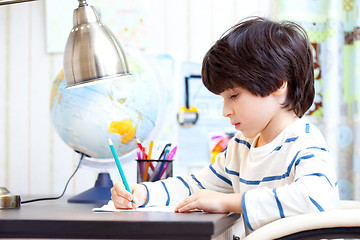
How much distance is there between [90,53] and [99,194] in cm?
36

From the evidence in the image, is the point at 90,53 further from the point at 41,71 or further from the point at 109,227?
the point at 41,71

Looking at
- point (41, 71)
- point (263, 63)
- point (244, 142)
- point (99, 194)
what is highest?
point (41, 71)

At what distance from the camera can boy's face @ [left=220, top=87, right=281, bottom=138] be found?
3.03 feet

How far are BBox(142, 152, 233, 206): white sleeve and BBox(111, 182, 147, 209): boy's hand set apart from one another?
19mm

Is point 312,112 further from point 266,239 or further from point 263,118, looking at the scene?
point 266,239

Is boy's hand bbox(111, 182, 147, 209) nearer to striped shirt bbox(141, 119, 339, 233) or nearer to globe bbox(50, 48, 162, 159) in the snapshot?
striped shirt bbox(141, 119, 339, 233)

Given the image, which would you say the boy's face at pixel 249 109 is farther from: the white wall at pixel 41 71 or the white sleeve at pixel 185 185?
the white wall at pixel 41 71

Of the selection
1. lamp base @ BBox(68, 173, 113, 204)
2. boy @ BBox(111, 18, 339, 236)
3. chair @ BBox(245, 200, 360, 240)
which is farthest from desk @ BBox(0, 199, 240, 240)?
lamp base @ BBox(68, 173, 113, 204)

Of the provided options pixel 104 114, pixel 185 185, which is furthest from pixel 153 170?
pixel 104 114

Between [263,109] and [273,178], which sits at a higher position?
[263,109]

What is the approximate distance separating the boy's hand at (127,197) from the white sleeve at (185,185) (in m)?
0.02

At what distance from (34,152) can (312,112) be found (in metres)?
0.98

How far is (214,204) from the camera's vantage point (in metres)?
0.79

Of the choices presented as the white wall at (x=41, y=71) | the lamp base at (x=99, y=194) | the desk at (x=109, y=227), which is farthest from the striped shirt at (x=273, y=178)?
the white wall at (x=41, y=71)
